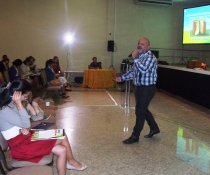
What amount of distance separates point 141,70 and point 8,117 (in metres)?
2.09

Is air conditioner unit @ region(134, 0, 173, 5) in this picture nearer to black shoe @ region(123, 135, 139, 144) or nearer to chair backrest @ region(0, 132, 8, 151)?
black shoe @ region(123, 135, 139, 144)

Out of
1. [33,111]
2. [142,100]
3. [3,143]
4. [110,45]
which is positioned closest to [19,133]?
[3,143]

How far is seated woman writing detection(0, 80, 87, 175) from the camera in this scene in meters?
2.50

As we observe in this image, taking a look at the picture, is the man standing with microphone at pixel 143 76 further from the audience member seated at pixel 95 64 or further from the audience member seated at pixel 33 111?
the audience member seated at pixel 95 64

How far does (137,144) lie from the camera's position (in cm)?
427

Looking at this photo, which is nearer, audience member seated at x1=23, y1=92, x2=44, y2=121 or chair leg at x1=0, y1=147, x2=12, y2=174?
chair leg at x1=0, y1=147, x2=12, y2=174

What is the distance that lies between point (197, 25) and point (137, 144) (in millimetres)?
6048

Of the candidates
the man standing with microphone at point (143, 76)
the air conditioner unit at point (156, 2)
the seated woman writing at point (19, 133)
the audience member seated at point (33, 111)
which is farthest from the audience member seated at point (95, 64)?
the seated woman writing at point (19, 133)

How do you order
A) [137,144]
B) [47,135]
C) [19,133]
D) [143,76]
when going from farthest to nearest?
1. [137,144]
2. [143,76]
3. [47,135]
4. [19,133]

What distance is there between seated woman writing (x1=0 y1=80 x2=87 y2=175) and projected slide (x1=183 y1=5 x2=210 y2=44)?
721 centimetres

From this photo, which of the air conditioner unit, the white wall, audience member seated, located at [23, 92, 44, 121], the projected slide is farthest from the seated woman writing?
the air conditioner unit

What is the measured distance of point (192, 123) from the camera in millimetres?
5520

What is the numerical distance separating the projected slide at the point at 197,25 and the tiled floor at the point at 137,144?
2642mm

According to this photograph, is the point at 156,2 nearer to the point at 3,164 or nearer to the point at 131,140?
the point at 131,140
